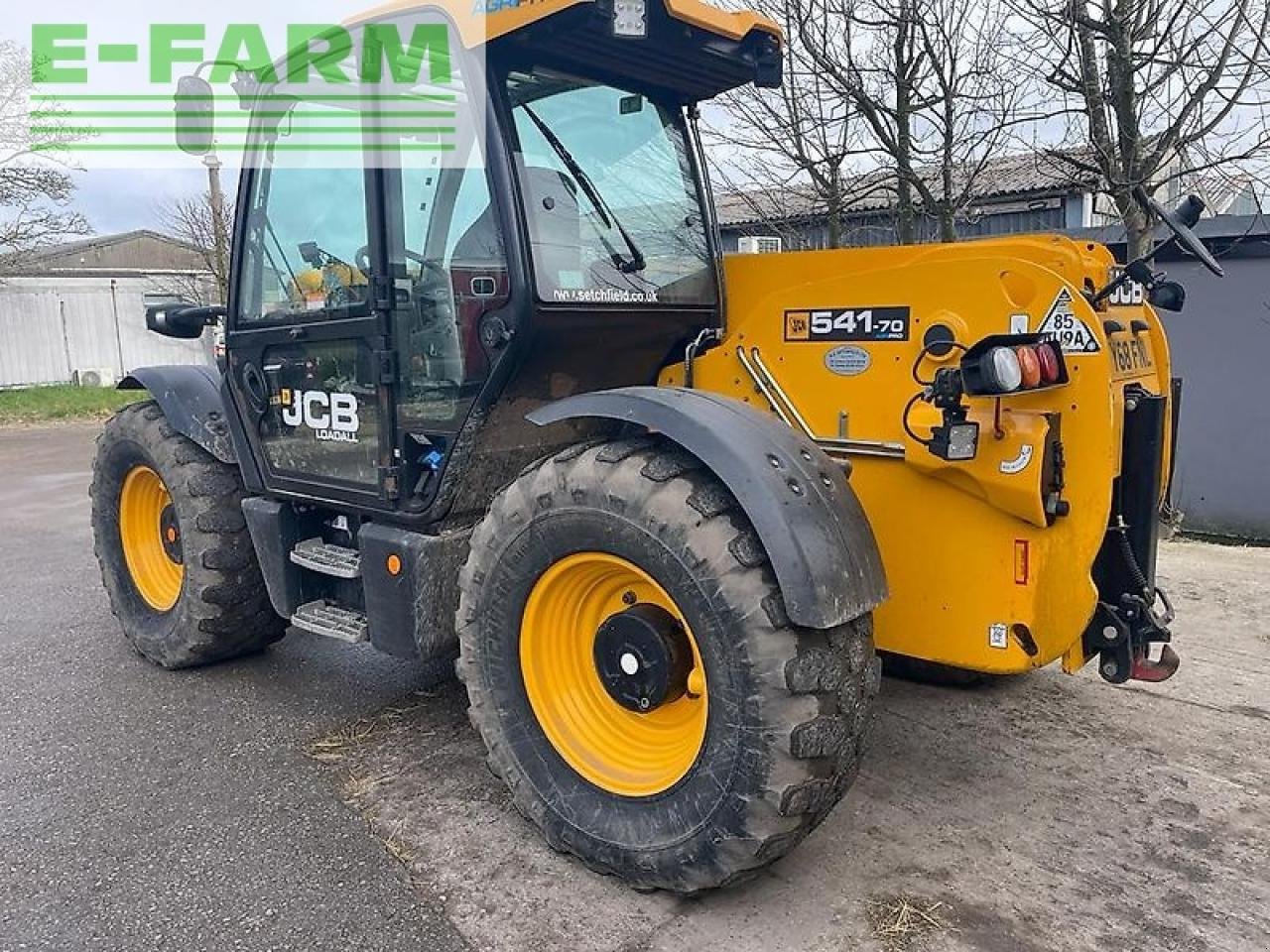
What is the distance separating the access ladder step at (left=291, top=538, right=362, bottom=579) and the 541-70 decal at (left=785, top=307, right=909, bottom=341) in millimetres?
1726

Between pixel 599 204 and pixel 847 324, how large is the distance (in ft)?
2.98

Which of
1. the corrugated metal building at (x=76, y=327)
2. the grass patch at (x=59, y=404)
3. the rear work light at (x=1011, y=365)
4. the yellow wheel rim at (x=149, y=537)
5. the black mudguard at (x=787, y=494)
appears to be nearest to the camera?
the black mudguard at (x=787, y=494)

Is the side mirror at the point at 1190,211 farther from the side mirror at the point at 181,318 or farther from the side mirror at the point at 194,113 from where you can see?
the side mirror at the point at 181,318

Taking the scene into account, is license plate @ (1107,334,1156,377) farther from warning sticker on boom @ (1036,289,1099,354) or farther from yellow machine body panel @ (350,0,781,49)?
yellow machine body panel @ (350,0,781,49)

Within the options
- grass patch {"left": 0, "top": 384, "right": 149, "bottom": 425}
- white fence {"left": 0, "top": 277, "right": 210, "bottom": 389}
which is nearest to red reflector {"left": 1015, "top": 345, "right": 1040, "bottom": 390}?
grass patch {"left": 0, "top": 384, "right": 149, "bottom": 425}

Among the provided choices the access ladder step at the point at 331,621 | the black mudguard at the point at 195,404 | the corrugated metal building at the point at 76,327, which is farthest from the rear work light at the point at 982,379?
the corrugated metal building at the point at 76,327

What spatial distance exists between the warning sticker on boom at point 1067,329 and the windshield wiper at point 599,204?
1313 millimetres

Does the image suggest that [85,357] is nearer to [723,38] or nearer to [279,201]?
[279,201]

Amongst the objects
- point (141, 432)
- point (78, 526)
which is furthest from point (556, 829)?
point (78, 526)

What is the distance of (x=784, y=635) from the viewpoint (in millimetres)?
2461

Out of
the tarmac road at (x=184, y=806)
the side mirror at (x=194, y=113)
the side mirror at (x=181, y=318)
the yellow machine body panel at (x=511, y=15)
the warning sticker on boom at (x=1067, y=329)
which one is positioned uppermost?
the yellow machine body panel at (x=511, y=15)

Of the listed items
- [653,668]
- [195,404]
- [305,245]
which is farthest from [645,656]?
[195,404]

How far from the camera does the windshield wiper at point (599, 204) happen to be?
3.28 metres

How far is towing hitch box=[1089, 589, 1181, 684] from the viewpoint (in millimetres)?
2975
